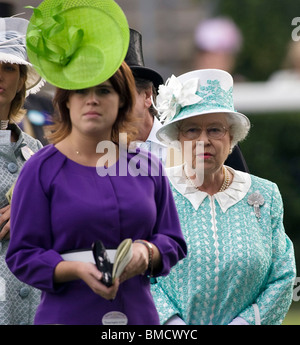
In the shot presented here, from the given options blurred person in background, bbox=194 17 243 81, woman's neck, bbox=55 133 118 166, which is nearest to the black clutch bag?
woman's neck, bbox=55 133 118 166

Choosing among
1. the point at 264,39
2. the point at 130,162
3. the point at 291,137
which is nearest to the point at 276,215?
the point at 130,162

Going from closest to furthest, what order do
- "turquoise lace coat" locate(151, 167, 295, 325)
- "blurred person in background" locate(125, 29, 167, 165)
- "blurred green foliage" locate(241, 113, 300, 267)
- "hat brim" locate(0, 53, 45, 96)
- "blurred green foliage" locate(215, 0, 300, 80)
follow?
"turquoise lace coat" locate(151, 167, 295, 325), "hat brim" locate(0, 53, 45, 96), "blurred person in background" locate(125, 29, 167, 165), "blurred green foliage" locate(241, 113, 300, 267), "blurred green foliage" locate(215, 0, 300, 80)

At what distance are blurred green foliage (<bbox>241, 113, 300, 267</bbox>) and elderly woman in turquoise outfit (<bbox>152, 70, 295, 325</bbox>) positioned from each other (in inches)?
224

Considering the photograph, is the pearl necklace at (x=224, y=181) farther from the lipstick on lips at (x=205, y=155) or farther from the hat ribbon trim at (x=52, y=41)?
the hat ribbon trim at (x=52, y=41)

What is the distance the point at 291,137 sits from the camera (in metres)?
11.6

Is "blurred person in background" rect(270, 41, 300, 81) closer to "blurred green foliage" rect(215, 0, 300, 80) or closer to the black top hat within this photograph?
"blurred green foliage" rect(215, 0, 300, 80)

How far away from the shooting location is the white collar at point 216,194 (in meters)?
5.37

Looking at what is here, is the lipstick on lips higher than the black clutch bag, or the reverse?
the black clutch bag

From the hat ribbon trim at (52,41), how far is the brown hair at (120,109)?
0.42ft

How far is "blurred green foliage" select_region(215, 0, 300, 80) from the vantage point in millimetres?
15586

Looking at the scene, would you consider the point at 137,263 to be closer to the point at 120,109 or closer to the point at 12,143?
the point at 120,109

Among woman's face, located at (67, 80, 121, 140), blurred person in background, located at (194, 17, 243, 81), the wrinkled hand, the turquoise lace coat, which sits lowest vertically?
blurred person in background, located at (194, 17, 243, 81)

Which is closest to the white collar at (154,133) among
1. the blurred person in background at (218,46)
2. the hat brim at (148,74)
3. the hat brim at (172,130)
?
the hat brim at (148,74)
